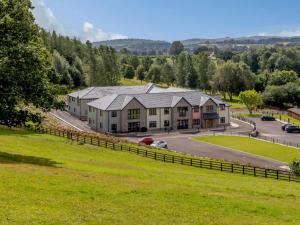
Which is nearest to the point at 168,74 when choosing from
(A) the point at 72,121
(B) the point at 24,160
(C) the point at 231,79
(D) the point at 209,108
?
(C) the point at 231,79

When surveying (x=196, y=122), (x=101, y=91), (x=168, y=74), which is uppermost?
(x=168, y=74)

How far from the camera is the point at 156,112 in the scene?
94.0 m

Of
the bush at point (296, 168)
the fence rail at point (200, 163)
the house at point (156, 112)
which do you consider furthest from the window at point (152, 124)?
the bush at point (296, 168)

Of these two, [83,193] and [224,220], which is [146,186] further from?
[224,220]

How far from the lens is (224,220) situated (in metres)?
22.7

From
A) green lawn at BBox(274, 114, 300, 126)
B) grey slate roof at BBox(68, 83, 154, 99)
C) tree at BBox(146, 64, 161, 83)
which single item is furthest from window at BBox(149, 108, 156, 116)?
tree at BBox(146, 64, 161, 83)

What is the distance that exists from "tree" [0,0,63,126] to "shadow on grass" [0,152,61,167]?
101 inches

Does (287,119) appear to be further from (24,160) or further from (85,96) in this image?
(24,160)

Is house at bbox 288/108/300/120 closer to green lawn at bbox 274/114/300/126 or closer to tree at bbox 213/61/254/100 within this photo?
green lawn at bbox 274/114/300/126

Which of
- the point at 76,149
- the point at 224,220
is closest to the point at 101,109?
the point at 76,149

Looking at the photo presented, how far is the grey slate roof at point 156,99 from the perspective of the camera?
91875 millimetres

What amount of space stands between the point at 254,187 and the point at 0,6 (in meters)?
22.6

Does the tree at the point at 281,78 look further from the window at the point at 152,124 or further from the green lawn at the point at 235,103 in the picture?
the window at the point at 152,124

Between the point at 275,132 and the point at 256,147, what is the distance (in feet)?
62.1
